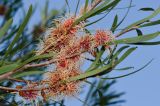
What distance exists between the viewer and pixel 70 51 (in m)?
1.23

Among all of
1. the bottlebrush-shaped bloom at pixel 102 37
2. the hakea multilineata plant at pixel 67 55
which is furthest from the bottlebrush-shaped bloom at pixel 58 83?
the bottlebrush-shaped bloom at pixel 102 37

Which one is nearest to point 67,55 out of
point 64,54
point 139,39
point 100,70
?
point 64,54

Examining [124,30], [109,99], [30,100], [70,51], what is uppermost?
[109,99]

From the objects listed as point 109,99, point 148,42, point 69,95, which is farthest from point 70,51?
point 109,99

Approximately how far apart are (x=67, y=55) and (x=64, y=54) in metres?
0.01

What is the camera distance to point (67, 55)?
122cm

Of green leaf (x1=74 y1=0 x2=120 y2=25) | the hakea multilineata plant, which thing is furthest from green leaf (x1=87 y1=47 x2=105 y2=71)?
green leaf (x1=74 y1=0 x2=120 y2=25)

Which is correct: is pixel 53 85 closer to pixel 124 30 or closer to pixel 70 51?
pixel 70 51

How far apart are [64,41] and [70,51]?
0.04m

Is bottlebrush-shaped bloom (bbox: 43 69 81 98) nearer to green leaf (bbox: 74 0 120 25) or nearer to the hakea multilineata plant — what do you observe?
the hakea multilineata plant

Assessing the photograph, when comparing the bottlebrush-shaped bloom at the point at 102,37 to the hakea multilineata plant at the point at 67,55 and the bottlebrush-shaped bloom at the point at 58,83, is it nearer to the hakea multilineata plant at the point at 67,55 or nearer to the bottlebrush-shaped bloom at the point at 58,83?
the hakea multilineata plant at the point at 67,55

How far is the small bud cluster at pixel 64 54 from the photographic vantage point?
121cm

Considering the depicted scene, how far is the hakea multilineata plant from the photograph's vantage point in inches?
47.4

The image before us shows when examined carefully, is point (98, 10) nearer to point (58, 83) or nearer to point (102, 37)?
point (102, 37)
